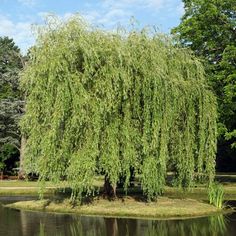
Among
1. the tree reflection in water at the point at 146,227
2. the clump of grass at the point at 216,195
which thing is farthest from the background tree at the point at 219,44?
the tree reflection in water at the point at 146,227

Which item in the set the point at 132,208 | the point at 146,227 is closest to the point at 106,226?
the point at 146,227

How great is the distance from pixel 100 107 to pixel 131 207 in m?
4.61

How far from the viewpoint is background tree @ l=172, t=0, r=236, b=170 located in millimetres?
33406

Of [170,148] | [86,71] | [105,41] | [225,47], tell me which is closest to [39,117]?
[86,71]

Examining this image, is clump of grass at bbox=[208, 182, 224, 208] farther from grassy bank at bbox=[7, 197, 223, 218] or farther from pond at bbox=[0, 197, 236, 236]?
pond at bbox=[0, 197, 236, 236]

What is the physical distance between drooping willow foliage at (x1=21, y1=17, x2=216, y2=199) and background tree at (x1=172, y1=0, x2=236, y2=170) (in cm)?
1087

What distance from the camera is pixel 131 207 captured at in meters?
21.7

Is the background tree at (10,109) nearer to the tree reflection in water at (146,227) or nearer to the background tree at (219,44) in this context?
the background tree at (219,44)

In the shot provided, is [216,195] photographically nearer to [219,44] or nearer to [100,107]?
[100,107]

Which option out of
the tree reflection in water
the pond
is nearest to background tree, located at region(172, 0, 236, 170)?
the pond

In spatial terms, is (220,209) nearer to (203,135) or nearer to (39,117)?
(203,135)

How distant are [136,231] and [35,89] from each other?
27.8ft

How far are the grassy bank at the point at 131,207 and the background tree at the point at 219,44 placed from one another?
11338 millimetres

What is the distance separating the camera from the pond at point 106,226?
54.2 feet
